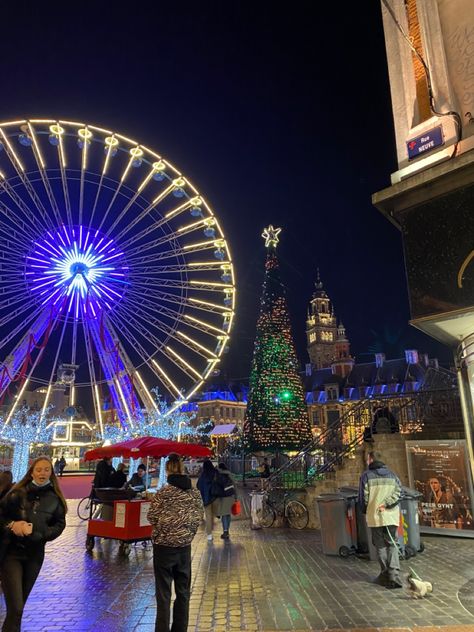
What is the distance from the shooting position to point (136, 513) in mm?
10102

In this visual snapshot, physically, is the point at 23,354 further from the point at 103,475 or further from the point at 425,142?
the point at 425,142

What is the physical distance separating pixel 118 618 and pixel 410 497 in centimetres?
552

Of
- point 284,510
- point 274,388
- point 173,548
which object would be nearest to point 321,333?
point 274,388

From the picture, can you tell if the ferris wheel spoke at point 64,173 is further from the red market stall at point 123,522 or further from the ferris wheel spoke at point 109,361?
the red market stall at point 123,522

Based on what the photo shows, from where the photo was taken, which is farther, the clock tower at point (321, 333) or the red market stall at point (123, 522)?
the clock tower at point (321, 333)

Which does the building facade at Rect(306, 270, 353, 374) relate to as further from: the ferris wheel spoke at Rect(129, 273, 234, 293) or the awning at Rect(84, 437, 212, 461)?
the awning at Rect(84, 437, 212, 461)

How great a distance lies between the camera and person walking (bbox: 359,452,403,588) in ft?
22.6

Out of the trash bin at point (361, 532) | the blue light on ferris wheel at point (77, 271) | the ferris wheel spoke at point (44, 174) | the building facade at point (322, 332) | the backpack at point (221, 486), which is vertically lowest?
the trash bin at point (361, 532)

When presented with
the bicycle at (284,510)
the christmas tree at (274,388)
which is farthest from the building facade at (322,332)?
the bicycle at (284,510)

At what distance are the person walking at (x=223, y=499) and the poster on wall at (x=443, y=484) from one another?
4114 millimetres

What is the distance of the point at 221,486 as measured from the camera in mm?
11523

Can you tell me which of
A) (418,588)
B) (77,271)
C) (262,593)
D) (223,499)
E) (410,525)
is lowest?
(262,593)

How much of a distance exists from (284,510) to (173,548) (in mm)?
8355

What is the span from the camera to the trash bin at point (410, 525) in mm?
8648
